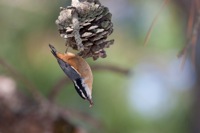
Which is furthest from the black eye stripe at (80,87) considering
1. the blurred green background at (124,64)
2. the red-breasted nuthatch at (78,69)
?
the blurred green background at (124,64)

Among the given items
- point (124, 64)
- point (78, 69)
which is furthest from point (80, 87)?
point (124, 64)

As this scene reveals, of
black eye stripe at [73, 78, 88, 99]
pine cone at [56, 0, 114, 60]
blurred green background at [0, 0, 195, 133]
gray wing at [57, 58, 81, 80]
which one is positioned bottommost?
blurred green background at [0, 0, 195, 133]

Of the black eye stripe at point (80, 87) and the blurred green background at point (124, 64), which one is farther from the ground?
the black eye stripe at point (80, 87)

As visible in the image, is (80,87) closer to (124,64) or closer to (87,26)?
(87,26)

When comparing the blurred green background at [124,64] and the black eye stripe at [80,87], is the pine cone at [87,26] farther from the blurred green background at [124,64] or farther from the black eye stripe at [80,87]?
the blurred green background at [124,64]

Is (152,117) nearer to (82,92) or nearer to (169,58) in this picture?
(169,58)

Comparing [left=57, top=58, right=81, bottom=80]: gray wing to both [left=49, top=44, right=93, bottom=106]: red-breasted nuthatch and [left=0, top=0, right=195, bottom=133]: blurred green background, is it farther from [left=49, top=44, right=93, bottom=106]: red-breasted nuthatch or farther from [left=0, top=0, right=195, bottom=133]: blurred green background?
[left=0, top=0, right=195, bottom=133]: blurred green background

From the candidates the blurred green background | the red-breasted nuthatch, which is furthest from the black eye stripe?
the blurred green background
